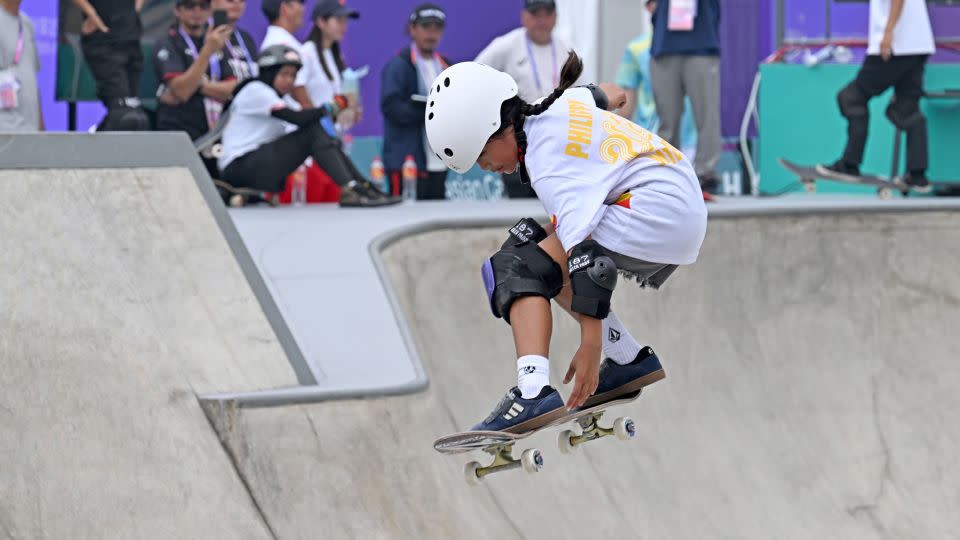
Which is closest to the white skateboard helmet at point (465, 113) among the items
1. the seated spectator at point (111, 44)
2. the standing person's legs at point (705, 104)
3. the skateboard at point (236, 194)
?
the seated spectator at point (111, 44)

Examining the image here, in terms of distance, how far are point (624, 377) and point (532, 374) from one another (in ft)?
1.72

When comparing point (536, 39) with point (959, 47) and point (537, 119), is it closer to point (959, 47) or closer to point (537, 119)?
point (959, 47)

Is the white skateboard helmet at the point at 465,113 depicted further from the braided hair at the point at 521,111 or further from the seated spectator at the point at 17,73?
the seated spectator at the point at 17,73

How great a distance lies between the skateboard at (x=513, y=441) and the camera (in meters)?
4.38

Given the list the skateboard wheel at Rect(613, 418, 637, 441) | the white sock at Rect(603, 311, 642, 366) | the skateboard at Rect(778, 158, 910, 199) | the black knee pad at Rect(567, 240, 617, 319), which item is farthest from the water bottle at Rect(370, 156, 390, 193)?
the black knee pad at Rect(567, 240, 617, 319)

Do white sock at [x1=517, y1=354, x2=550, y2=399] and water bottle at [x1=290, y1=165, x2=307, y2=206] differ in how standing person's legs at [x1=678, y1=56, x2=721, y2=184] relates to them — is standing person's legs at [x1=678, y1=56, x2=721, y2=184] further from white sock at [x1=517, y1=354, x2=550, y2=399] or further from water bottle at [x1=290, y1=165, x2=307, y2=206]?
white sock at [x1=517, y1=354, x2=550, y2=399]

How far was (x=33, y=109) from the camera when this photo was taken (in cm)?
827

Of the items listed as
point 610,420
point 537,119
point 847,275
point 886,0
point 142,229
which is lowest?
point 610,420

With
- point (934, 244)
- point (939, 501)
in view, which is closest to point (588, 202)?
point (939, 501)

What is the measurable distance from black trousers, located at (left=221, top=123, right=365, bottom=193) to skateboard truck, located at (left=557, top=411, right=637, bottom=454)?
496 centimetres

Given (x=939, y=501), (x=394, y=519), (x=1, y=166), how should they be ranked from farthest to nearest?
1. (x=939, y=501)
2. (x=1, y=166)
3. (x=394, y=519)

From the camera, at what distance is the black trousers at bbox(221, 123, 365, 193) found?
31.4ft

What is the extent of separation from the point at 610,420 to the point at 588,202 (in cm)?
275

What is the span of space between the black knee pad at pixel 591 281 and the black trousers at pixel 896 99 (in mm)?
6967
